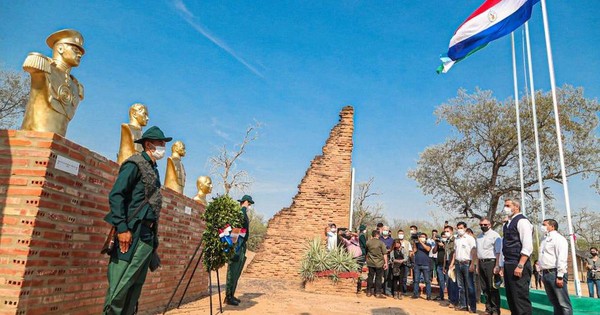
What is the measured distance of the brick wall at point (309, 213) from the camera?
15094 millimetres

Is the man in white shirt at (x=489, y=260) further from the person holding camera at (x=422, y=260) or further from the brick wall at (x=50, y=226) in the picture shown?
the brick wall at (x=50, y=226)

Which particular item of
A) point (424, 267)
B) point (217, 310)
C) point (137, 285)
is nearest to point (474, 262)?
point (424, 267)

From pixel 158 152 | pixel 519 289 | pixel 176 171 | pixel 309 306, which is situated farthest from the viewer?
pixel 309 306

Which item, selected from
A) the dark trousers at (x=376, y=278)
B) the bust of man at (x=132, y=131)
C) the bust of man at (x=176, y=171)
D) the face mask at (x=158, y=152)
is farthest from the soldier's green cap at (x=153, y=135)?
the dark trousers at (x=376, y=278)

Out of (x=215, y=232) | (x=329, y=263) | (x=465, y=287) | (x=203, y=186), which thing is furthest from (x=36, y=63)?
(x=329, y=263)

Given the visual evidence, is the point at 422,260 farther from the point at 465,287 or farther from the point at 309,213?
the point at 309,213

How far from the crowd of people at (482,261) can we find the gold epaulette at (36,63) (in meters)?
5.94

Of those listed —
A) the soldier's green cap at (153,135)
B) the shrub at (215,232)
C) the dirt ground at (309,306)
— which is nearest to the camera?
the soldier's green cap at (153,135)

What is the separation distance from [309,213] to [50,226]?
12.2 metres

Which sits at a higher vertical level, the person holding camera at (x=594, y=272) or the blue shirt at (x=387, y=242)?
the blue shirt at (x=387, y=242)

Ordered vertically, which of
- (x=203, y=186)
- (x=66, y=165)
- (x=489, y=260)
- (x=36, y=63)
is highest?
(x=36, y=63)

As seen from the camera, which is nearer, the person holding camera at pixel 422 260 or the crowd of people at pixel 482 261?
the crowd of people at pixel 482 261

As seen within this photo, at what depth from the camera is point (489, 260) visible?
7520 millimetres

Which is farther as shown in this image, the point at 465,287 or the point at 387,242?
the point at 387,242
